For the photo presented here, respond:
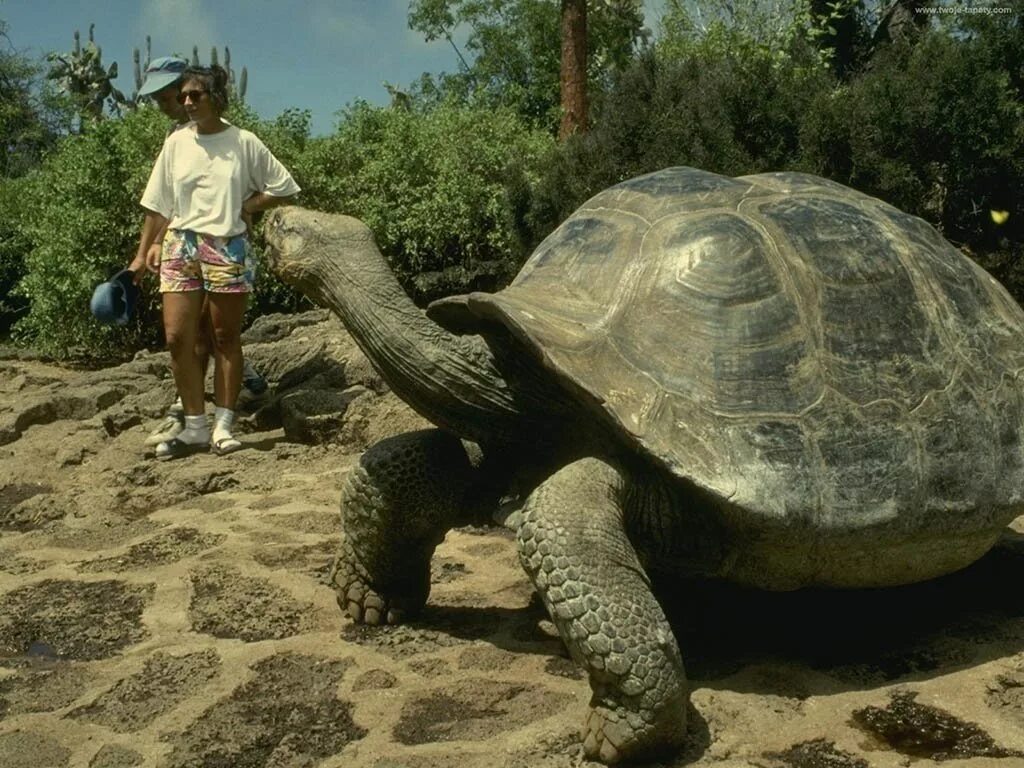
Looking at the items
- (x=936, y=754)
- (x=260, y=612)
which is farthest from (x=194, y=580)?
(x=936, y=754)

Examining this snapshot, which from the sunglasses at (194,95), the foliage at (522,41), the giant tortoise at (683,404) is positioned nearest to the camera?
the giant tortoise at (683,404)

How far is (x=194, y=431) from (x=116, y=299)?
94 centimetres

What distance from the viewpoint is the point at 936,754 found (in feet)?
9.26

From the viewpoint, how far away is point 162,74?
6.72 meters

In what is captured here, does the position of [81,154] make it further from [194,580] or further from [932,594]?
[932,594]

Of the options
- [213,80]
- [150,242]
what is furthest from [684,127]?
[150,242]

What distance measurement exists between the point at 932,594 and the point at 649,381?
5.26ft

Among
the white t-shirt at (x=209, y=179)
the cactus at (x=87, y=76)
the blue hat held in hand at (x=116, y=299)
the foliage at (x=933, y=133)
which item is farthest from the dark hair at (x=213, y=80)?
the cactus at (x=87, y=76)

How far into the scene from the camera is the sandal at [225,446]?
6.54 metres

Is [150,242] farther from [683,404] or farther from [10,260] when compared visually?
[10,260]

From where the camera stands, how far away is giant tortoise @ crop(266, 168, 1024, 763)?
287cm

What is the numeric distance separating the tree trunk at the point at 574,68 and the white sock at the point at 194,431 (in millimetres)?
7209

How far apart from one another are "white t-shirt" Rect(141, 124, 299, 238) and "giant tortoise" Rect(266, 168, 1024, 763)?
10.2 feet

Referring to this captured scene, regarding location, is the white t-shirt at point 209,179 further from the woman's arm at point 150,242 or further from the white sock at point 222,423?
the white sock at point 222,423
